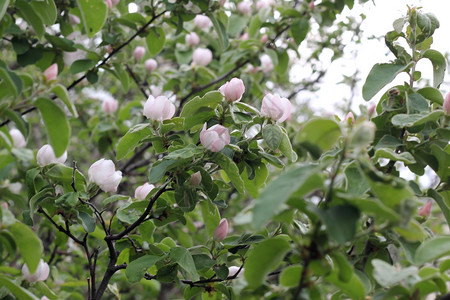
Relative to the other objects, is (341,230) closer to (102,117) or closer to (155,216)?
(155,216)

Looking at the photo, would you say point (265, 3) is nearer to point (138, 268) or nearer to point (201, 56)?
point (201, 56)

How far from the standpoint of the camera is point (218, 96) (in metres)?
1.24

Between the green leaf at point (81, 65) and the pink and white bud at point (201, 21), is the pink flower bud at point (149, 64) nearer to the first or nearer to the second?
the pink and white bud at point (201, 21)

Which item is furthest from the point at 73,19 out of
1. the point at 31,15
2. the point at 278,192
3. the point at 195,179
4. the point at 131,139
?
the point at 278,192

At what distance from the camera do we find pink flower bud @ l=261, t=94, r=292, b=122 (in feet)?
3.98

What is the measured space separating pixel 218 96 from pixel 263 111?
0.38 ft

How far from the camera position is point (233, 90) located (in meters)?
1.22

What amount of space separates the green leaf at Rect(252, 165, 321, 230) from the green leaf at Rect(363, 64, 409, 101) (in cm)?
63

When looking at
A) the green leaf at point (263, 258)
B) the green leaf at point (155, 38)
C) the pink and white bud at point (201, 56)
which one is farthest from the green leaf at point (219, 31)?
the green leaf at point (263, 258)

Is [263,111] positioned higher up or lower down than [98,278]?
higher up

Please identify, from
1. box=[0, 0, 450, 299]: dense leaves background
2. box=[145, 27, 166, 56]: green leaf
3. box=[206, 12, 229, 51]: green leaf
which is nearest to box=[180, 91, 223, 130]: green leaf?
box=[0, 0, 450, 299]: dense leaves background

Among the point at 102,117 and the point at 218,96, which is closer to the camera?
the point at 218,96

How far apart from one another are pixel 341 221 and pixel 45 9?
1.17 metres

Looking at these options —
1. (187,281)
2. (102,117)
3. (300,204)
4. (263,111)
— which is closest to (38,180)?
(187,281)
